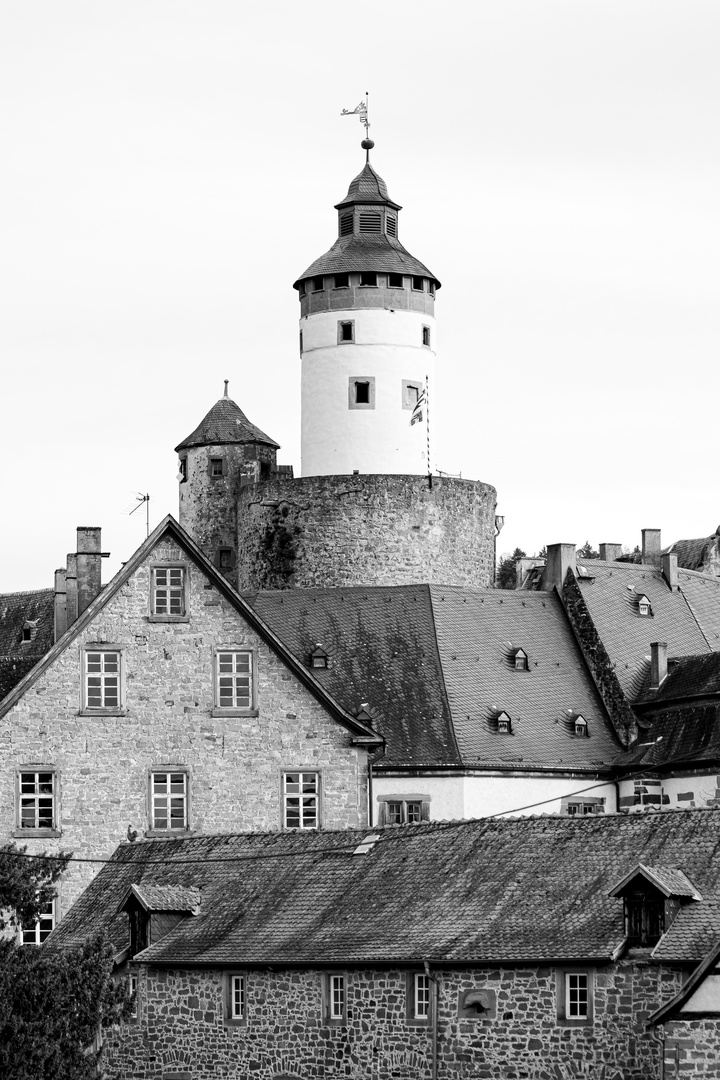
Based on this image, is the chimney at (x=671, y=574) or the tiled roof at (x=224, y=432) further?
the tiled roof at (x=224, y=432)

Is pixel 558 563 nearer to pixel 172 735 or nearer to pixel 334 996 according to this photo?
pixel 172 735

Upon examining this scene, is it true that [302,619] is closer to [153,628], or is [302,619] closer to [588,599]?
[588,599]

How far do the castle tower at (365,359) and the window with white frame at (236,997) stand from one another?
3917 centimetres

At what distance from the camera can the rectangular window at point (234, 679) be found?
196 ft

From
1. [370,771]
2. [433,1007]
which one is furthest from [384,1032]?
[370,771]

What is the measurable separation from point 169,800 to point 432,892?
49.2ft

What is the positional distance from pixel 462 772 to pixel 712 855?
25479 mm

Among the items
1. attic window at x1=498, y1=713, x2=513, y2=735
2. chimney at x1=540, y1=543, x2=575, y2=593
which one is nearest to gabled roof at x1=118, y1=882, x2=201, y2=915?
attic window at x1=498, y1=713, x2=513, y2=735

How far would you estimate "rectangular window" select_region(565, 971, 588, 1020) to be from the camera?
4100 centimetres

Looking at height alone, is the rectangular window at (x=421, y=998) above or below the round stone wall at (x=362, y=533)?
below

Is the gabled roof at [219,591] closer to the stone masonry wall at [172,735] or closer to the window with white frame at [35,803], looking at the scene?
the stone masonry wall at [172,735]

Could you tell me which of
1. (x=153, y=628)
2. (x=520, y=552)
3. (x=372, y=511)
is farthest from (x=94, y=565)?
(x=520, y=552)

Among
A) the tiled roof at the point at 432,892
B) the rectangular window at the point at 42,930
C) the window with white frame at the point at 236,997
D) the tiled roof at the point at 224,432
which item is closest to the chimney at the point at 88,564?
the tiled roof at the point at 224,432

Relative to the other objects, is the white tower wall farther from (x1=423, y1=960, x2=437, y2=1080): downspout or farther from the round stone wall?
(x1=423, y1=960, x2=437, y2=1080): downspout
